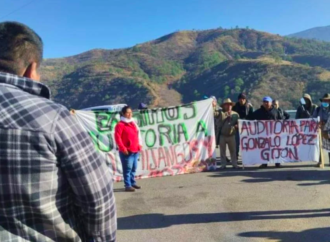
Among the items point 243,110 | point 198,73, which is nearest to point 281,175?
point 243,110

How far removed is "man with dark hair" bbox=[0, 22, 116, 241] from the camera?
1464 millimetres

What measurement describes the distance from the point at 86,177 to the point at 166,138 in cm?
792

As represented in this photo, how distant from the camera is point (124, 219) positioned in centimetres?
594

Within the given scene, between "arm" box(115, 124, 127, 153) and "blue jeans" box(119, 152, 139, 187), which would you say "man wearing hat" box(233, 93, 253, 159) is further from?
"arm" box(115, 124, 127, 153)

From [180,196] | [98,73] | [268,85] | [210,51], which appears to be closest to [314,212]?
[180,196]

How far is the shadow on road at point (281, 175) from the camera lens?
806 centimetres

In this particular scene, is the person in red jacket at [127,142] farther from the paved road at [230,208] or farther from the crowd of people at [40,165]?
the crowd of people at [40,165]

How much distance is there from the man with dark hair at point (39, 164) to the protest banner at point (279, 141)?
845cm

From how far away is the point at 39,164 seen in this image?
1481mm

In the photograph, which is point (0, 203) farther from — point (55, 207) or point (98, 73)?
point (98, 73)

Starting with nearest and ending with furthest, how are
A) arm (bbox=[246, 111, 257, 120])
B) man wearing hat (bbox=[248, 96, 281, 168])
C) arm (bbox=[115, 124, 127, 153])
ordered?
arm (bbox=[115, 124, 127, 153]), man wearing hat (bbox=[248, 96, 281, 168]), arm (bbox=[246, 111, 257, 120])

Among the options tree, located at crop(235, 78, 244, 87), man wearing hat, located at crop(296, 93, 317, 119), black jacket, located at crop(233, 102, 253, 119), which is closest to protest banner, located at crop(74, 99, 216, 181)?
black jacket, located at crop(233, 102, 253, 119)

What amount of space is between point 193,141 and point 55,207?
8.25 m

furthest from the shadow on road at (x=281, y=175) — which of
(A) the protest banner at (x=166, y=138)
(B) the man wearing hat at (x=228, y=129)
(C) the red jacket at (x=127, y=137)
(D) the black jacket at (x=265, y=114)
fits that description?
(C) the red jacket at (x=127, y=137)
